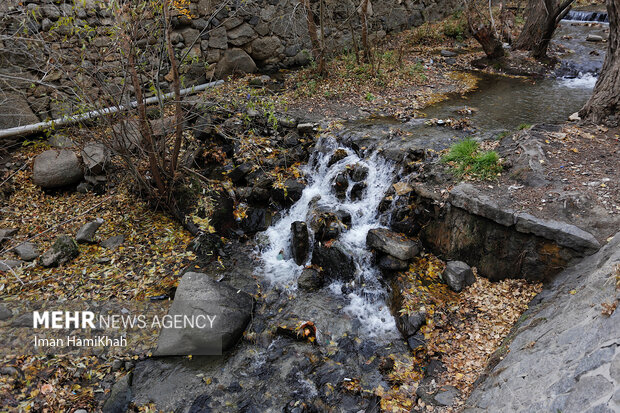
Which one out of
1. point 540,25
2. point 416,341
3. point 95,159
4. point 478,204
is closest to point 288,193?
point 478,204

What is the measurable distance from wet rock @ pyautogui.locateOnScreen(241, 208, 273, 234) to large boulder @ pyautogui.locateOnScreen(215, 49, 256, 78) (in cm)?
530

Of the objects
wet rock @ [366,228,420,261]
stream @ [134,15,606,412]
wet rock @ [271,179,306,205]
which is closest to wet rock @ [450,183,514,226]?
wet rock @ [366,228,420,261]

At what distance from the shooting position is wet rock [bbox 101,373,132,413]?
3938 millimetres

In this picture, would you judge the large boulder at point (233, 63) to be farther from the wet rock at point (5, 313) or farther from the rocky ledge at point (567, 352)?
the rocky ledge at point (567, 352)

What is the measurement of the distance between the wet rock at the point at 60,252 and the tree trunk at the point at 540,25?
42.2ft

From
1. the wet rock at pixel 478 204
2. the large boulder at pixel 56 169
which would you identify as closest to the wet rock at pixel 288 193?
the wet rock at pixel 478 204

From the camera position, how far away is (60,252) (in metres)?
5.58

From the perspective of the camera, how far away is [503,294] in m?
4.70

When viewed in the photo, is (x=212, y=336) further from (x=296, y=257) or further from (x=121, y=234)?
(x=121, y=234)

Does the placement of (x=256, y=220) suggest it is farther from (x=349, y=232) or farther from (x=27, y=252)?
(x=27, y=252)

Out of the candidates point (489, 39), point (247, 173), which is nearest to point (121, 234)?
point (247, 173)

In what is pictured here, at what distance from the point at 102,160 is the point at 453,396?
7.01 m

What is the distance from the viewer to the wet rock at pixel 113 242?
598cm

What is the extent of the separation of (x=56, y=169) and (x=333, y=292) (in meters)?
5.63
